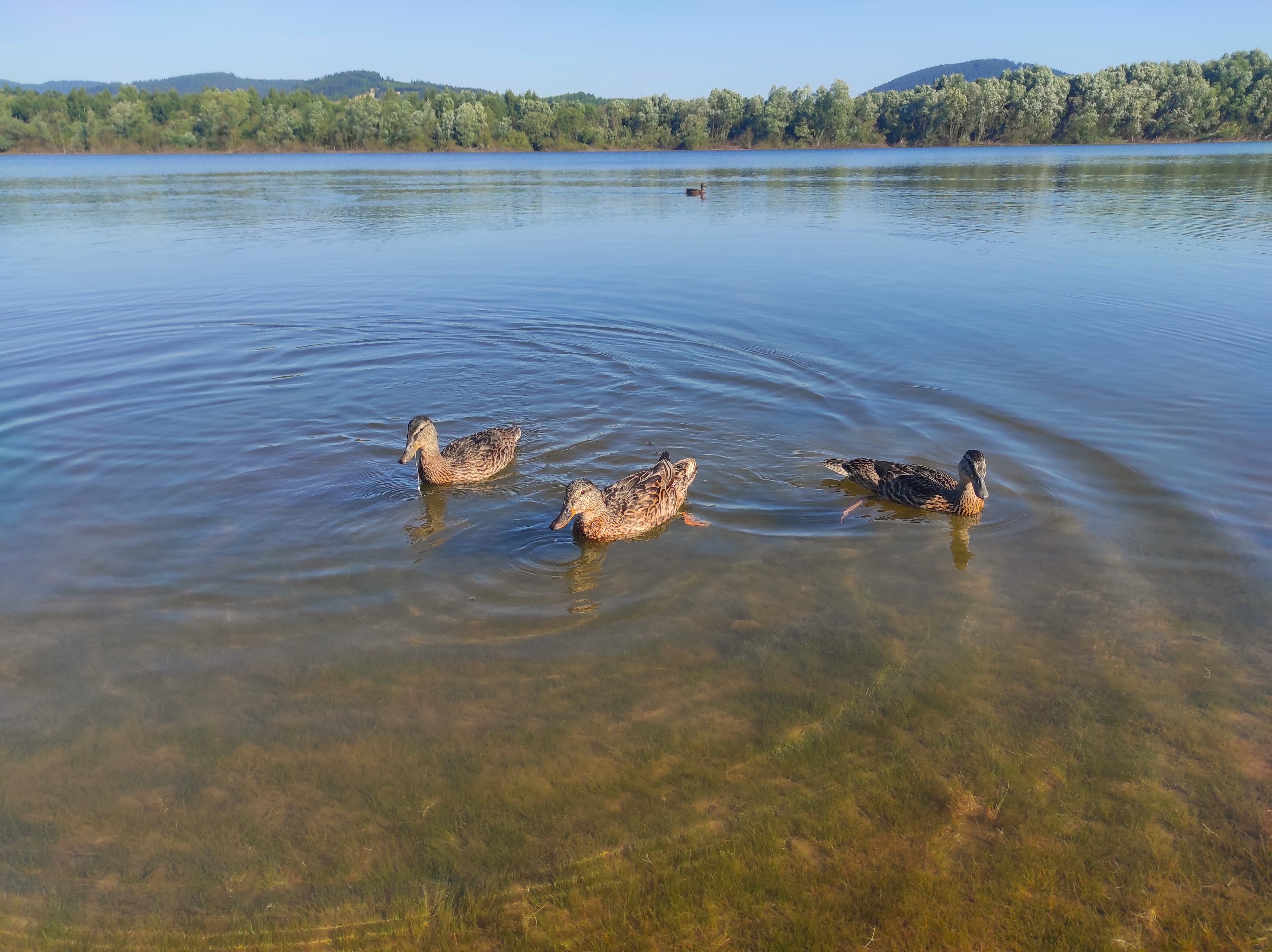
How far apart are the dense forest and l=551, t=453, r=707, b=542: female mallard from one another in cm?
12405

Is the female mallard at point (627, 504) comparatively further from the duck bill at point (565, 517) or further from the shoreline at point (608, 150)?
the shoreline at point (608, 150)

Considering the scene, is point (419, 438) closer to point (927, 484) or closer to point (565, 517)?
point (565, 517)

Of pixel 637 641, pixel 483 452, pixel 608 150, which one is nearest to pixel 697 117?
pixel 608 150

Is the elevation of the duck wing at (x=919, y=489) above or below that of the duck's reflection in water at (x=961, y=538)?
above

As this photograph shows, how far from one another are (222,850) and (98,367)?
11.9m

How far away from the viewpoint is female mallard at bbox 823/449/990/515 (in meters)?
8.32

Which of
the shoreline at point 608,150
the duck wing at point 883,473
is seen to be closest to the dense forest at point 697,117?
the shoreline at point 608,150

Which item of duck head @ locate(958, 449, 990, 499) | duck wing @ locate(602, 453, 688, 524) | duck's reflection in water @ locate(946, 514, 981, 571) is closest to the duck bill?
duck wing @ locate(602, 453, 688, 524)

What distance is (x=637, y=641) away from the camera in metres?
6.33

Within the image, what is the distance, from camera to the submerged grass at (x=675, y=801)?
417 centimetres

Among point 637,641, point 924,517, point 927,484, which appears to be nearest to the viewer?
point 637,641

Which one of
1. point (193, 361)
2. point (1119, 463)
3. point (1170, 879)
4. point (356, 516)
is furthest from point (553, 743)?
point (193, 361)

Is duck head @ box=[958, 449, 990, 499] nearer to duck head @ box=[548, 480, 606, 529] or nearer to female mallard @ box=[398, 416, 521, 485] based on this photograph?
duck head @ box=[548, 480, 606, 529]

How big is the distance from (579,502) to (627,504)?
22.2 inches
